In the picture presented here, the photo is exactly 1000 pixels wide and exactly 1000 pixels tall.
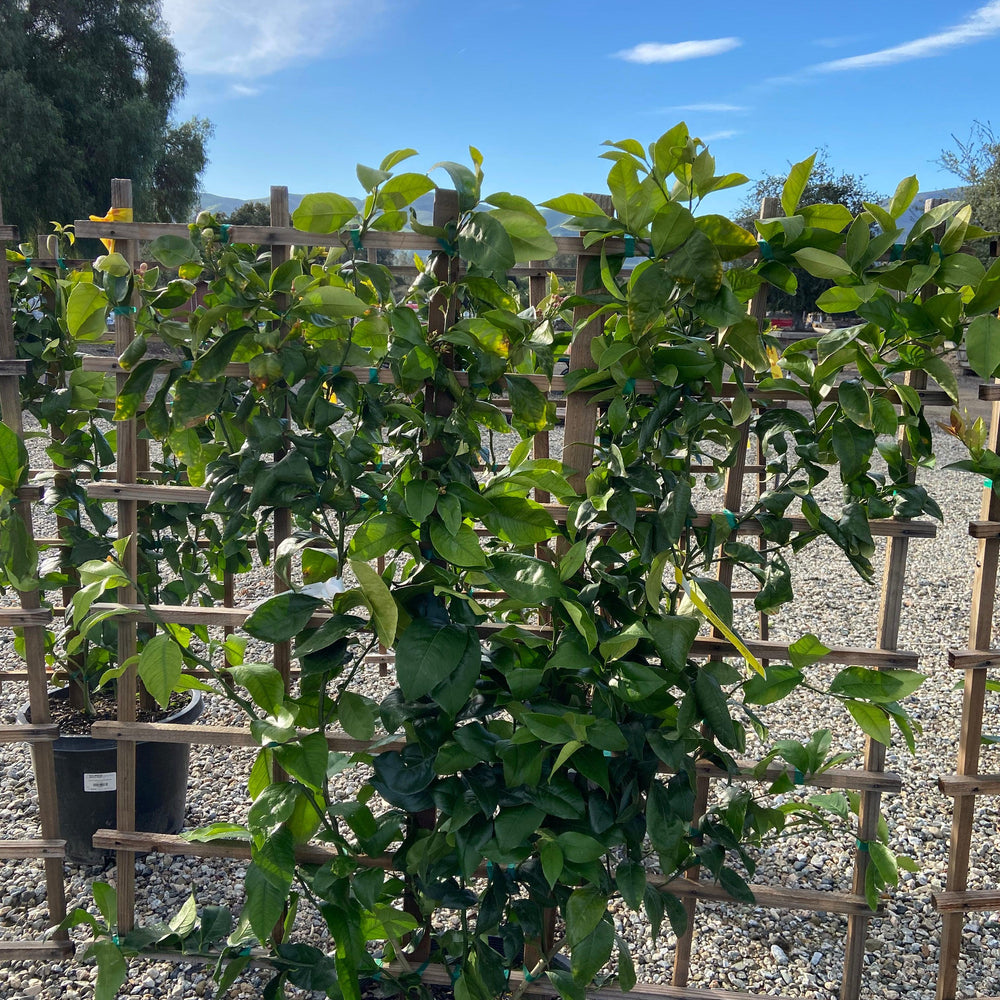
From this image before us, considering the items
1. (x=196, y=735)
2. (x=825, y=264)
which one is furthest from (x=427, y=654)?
(x=825, y=264)

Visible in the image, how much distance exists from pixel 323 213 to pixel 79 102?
18.4 m

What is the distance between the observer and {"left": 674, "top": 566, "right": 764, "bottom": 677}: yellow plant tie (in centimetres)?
122

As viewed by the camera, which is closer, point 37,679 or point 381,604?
point 381,604

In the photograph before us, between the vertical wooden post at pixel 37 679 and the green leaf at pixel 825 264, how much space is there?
1.56 meters

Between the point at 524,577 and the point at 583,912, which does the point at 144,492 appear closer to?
the point at 524,577

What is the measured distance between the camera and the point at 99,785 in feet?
7.39

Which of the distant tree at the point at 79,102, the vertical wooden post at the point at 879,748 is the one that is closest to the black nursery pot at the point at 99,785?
the vertical wooden post at the point at 879,748

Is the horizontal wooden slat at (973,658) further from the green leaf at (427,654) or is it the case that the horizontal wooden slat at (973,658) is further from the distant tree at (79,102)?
the distant tree at (79,102)

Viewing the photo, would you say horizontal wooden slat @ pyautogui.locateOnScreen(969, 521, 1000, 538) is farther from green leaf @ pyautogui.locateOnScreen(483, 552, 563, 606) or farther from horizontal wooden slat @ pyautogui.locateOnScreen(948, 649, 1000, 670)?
green leaf @ pyautogui.locateOnScreen(483, 552, 563, 606)

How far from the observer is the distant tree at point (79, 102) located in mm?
15109

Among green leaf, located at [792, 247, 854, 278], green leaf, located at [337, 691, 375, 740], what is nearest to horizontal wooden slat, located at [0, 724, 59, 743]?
green leaf, located at [337, 691, 375, 740]

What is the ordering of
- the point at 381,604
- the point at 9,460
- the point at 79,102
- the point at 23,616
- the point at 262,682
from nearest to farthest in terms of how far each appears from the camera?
1. the point at 381,604
2. the point at 262,682
3. the point at 9,460
4. the point at 23,616
5. the point at 79,102

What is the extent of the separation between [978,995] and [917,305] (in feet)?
5.21

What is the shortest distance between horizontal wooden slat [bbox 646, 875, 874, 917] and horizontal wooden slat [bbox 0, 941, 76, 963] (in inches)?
51.1
